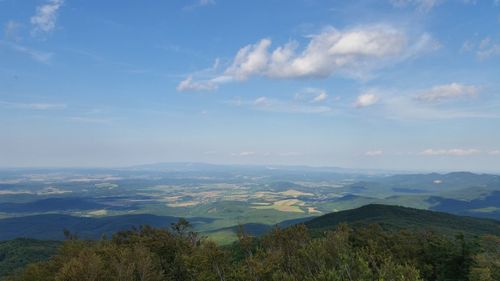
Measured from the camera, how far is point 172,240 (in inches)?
4281

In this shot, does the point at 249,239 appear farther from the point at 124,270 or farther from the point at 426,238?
the point at 426,238

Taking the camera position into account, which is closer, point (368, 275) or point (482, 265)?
point (368, 275)

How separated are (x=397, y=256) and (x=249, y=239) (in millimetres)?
38636

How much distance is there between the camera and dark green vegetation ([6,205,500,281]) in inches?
2532

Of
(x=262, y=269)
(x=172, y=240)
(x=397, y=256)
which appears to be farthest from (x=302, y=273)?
(x=172, y=240)

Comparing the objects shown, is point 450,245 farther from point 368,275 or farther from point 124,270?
point 124,270

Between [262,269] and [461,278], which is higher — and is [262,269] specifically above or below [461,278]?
above

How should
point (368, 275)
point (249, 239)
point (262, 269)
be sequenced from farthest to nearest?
point (249, 239), point (262, 269), point (368, 275)

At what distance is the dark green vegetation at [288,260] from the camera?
64.3m

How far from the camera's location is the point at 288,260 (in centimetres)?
9200

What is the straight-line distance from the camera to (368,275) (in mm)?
58969

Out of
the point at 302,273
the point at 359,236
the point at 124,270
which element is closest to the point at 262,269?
the point at 302,273

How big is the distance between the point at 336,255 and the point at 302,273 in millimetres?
8371

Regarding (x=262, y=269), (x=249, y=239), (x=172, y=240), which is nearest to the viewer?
(x=262, y=269)
